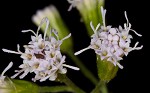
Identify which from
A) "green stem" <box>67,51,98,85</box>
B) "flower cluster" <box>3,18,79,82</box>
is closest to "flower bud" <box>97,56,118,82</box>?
"flower cluster" <box>3,18,79,82</box>

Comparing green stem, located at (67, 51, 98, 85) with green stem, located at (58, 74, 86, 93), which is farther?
green stem, located at (67, 51, 98, 85)

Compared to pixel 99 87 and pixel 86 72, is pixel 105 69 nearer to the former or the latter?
pixel 99 87

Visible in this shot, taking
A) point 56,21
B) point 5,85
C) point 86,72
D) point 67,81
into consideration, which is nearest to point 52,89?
point 67,81

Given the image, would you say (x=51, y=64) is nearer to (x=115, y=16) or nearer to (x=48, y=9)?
(x=48, y=9)

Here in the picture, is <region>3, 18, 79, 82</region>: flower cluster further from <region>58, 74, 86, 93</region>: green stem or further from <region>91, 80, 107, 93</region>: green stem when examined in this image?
<region>91, 80, 107, 93</region>: green stem

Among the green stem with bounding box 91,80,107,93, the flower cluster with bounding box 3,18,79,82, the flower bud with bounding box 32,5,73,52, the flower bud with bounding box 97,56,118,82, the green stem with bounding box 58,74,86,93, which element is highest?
the flower bud with bounding box 32,5,73,52

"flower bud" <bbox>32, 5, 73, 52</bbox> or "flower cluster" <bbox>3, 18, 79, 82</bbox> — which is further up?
"flower bud" <bbox>32, 5, 73, 52</bbox>

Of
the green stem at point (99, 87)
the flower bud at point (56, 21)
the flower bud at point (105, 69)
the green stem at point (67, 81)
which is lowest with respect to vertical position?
the green stem at point (99, 87)

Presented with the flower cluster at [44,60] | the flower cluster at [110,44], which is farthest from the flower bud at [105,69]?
the flower cluster at [44,60]

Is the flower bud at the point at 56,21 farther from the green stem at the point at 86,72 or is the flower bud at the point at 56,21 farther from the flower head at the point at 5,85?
the flower head at the point at 5,85

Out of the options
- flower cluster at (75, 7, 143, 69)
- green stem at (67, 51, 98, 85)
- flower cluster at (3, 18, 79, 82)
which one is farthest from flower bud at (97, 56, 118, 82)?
green stem at (67, 51, 98, 85)

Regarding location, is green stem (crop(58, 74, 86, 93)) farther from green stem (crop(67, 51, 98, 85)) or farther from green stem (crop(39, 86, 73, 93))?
green stem (crop(67, 51, 98, 85))

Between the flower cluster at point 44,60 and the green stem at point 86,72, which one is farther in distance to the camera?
the green stem at point 86,72
